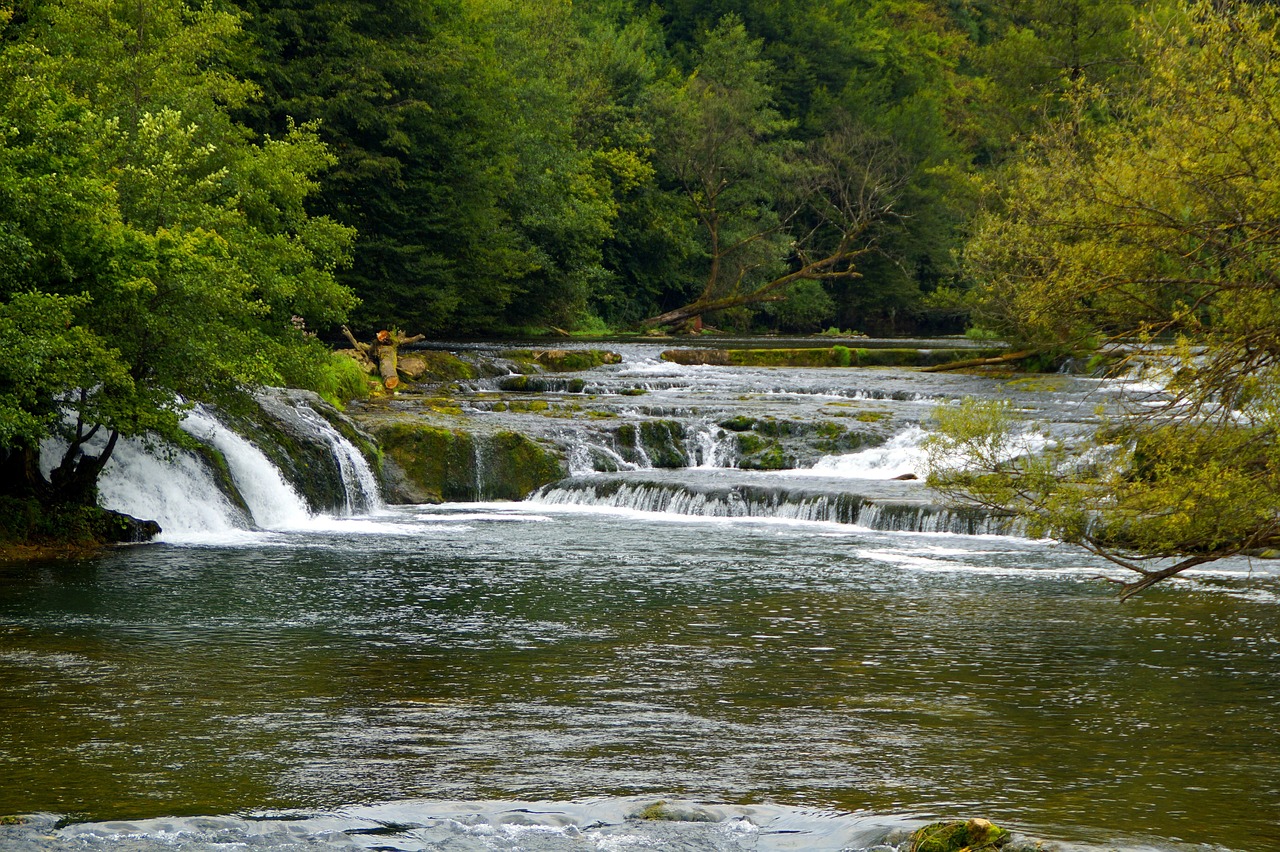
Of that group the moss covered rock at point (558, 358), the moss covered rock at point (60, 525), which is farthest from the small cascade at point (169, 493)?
the moss covered rock at point (558, 358)

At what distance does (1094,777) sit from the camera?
347 inches

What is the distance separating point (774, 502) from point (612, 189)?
33578 millimetres

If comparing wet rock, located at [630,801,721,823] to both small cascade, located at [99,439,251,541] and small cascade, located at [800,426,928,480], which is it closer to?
small cascade, located at [99,439,251,541]

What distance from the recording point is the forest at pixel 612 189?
10.8 meters

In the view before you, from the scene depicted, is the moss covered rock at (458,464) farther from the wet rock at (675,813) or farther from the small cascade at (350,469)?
the wet rock at (675,813)

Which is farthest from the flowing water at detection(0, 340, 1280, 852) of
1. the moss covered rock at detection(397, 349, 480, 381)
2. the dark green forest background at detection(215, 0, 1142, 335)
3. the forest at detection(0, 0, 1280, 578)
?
the dark green forest background at detection(215, 0, 1142, 335)

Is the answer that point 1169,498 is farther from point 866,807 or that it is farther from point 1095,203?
point 866,807

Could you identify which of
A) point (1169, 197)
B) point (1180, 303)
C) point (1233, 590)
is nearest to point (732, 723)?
point (1180, 303)

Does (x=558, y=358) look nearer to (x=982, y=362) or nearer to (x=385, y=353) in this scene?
(x=385, y=353)

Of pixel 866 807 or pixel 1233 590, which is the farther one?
pixel 1233 590

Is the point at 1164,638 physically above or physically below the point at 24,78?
below

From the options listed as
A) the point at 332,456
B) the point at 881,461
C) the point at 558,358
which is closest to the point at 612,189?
the point at 558,358

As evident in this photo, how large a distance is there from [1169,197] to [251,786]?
8308 mm

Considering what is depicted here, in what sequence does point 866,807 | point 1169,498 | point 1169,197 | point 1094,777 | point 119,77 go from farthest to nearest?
1. point 119,77
2. point 1169,197
3. point 1169,498
4. point 1094,777
5. point 866,807
